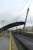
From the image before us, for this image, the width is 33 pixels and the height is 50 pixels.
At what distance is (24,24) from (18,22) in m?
1.47

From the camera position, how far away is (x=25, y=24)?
2300 cm

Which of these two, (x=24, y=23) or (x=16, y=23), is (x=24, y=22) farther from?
(x=16, y=23)

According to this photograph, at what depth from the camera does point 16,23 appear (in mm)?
22109

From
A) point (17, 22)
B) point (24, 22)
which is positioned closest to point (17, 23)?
point (17, 22)

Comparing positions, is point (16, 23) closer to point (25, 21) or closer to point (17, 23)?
point (17, 23)

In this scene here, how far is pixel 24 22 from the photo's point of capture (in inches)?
920

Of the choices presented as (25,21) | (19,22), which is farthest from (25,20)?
(19,22)

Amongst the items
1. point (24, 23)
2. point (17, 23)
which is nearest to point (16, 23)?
point (17, 23)

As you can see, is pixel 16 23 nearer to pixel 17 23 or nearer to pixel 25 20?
pixel 17 23

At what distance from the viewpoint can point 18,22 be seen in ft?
72.3

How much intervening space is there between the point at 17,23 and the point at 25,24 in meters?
1.49

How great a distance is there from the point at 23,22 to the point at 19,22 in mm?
1169

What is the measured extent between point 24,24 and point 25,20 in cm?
68

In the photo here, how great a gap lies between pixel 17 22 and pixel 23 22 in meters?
1.19
